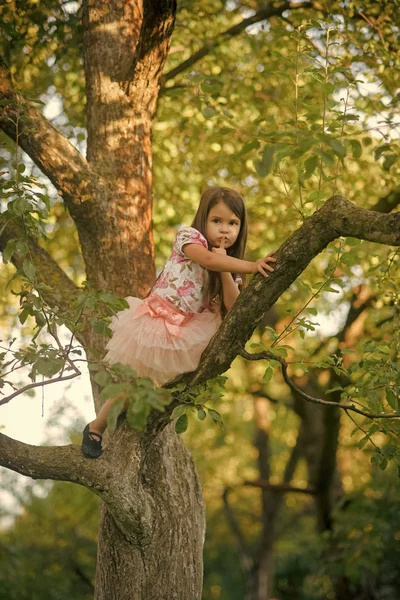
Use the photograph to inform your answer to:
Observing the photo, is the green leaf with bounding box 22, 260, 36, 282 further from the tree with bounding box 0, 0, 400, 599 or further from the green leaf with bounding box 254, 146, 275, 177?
the green leaf with bounding box 254, 146, 275, 177

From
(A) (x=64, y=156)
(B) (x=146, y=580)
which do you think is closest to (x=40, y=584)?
(B) (x=146, y=580)

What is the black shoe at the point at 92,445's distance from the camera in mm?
4551

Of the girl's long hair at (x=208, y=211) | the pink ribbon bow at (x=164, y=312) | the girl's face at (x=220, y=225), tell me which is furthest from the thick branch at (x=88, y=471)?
the girl's face at (x=220, y=225)

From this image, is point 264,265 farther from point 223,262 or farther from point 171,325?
point 171,325

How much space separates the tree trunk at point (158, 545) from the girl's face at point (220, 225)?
1394 millimetres

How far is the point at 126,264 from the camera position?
5320 mm

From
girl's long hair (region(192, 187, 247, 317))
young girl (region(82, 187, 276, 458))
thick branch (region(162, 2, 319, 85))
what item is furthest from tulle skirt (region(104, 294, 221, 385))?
thick branch (region(162, 2, 319, 85))

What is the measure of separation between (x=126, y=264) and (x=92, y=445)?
1.41 m

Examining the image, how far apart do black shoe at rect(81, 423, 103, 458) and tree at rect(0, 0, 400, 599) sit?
60 mm

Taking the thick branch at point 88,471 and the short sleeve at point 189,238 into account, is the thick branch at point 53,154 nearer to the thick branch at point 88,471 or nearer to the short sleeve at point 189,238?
the short sleeve at point 189,238

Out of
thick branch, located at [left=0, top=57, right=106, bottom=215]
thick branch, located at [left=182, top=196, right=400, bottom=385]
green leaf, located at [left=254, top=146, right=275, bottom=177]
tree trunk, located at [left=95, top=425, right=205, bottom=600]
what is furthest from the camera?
thick branch, located at [left=0, top=57, right=106, bottom=215]

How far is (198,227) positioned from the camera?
477 cm

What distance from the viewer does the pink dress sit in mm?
4484

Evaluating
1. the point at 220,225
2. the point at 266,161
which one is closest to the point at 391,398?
the point at 220,225
